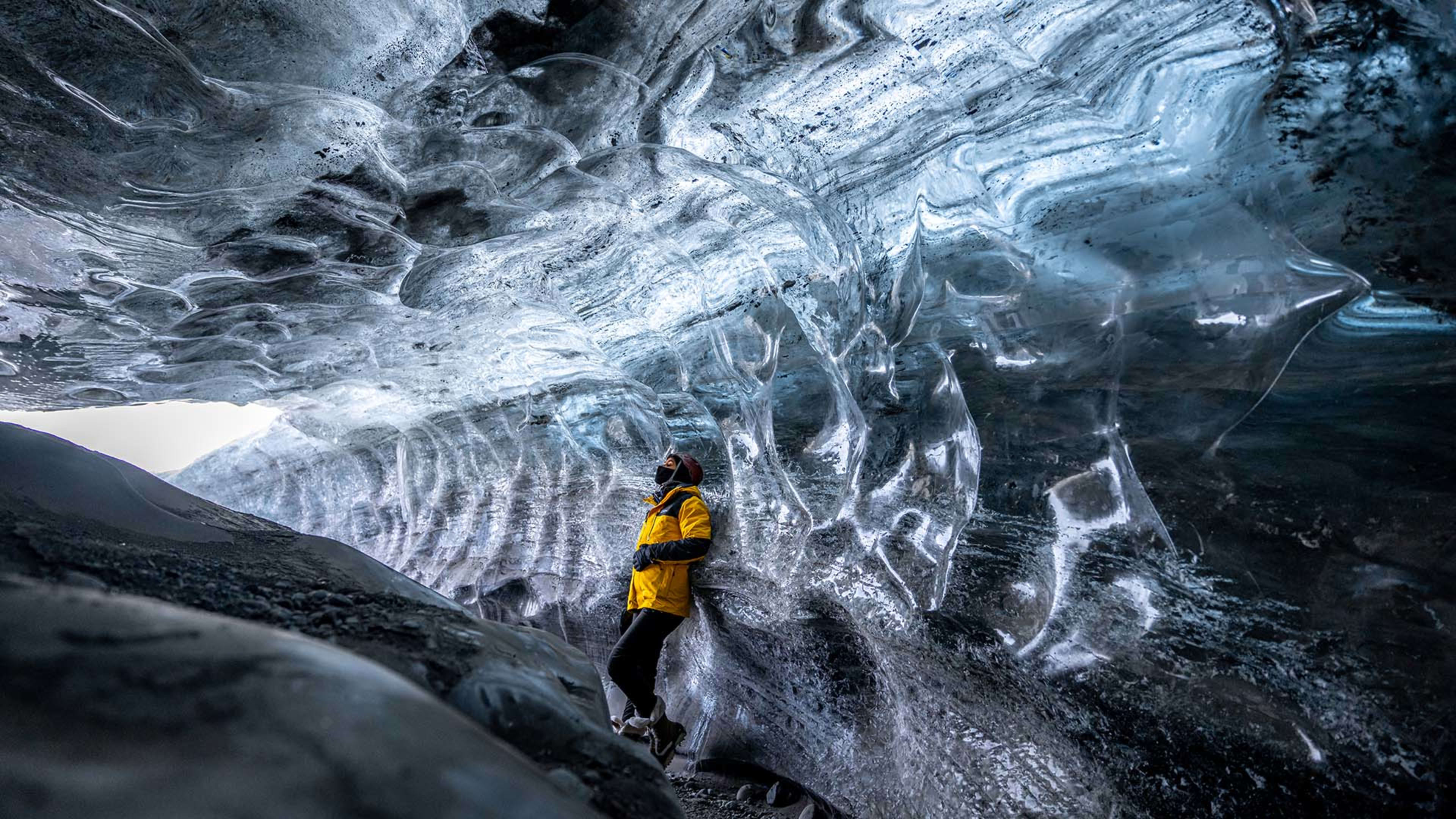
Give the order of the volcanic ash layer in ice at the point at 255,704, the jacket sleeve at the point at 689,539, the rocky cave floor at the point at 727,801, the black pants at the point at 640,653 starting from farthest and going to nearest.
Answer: the black pants at the point at 640,653, the jacket sleeve at the point at 689,539, the rocky cave floor at the point at 727,801, the volcanic ash layer in ice at the point at 255,704

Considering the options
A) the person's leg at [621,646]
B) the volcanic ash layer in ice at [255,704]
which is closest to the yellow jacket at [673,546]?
the person's leg at [621,646]

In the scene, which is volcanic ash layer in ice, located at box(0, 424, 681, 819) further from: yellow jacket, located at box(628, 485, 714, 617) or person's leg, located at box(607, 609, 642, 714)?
person's leg, located at box(607, 609, 642, 714)

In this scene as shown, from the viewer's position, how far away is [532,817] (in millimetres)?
782

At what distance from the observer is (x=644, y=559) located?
364 cm

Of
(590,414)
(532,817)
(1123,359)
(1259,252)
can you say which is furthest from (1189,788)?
(590,414)

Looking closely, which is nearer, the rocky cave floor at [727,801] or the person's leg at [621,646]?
the rocky cave floor at [727,801]

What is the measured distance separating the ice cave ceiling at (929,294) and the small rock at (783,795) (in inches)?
3.6

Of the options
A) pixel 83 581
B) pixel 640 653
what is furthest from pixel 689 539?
pixel 83 581

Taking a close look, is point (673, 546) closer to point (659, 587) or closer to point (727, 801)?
point (659, 587)

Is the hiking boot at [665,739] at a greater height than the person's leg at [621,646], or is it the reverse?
the person's leg at [621,646]

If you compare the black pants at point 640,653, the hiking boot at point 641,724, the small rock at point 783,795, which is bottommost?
the small rock at point 783,795

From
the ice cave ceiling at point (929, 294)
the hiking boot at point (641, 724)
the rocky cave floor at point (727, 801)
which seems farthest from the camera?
the hiking boot at point (641, 724)

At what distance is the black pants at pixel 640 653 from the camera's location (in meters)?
3.69

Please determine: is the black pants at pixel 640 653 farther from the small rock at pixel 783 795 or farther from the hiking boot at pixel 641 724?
the small rock at pixel 783 795
